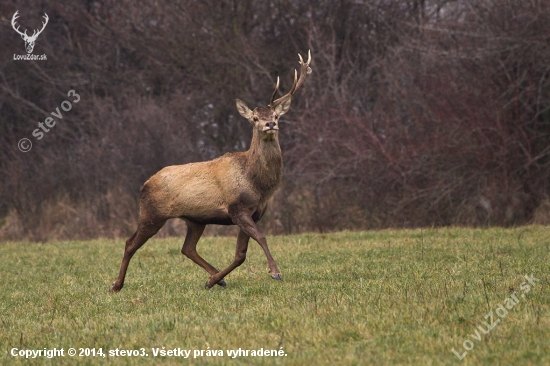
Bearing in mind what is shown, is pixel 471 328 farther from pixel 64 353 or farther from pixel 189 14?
pixel 189 14

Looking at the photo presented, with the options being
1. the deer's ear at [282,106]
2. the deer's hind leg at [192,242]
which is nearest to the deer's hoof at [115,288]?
the deer's hind leg at [192,242]

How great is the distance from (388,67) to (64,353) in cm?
1618

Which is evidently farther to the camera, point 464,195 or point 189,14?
point 189,14

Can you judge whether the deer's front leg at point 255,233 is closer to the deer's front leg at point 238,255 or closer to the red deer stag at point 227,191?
the red deer stag at point 227,191

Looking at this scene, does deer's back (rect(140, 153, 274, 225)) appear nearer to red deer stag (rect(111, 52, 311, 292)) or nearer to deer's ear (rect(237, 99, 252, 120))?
red deer stag (rect(111, 52, 311, 292))

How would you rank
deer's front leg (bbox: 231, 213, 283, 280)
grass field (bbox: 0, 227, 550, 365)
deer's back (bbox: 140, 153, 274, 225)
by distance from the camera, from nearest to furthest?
grass field (bbox: 0, 227, 550, 365) → deer's front leg (bbox: 231, 213, 283, 280) → deer's back (bbox: 140, 153, 274, 225)

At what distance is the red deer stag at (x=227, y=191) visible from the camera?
10.1m

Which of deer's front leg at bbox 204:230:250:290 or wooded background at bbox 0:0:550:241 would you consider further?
wooded background at bbox 0:0:550:241

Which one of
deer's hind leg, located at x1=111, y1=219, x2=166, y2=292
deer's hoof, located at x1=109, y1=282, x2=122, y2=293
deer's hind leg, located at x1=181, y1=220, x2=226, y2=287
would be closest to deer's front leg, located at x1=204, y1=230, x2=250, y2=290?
deer's hind leg, located at x1=181, y1=220, x2=226, y2=287

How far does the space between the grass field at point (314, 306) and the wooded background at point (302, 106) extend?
5164mm

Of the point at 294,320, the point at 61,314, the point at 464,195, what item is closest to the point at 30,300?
the point at 61,314

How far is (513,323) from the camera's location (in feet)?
22.8

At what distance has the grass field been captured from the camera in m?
6.63

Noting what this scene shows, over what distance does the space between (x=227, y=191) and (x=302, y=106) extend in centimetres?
1387
